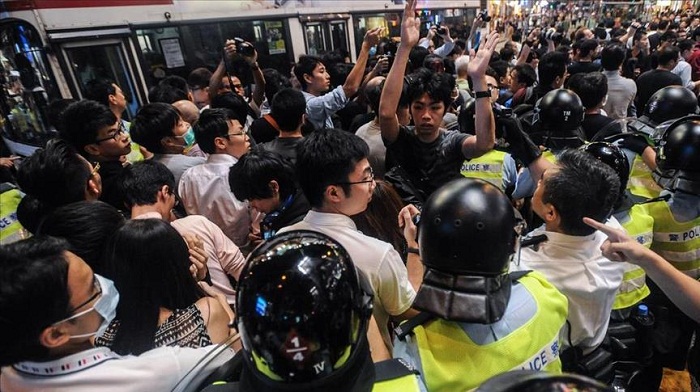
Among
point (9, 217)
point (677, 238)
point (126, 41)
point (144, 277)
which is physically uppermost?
point (126, 41)

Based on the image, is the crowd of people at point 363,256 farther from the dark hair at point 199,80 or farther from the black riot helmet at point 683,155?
the dark hair at point 199,80

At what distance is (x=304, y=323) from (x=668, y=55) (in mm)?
5529

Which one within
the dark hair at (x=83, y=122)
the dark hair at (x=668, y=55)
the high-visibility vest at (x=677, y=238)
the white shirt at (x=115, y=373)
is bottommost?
the high-visibility vest at (x=677, y=238)

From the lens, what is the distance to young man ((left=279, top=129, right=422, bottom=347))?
1285 mm

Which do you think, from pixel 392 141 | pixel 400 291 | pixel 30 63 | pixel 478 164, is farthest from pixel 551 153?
pixel 30 63

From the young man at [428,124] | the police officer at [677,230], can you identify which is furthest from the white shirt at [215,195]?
the police officer at [677,230]

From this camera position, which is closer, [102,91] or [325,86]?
[102,91]

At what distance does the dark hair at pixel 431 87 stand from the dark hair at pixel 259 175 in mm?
947

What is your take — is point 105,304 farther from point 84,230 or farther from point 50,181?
A: point 50,181

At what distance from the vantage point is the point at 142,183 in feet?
5.95

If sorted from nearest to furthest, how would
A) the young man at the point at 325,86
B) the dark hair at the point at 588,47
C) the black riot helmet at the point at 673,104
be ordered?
the black riot helmet at the point at 673,104 → the young man at the point at 325,86 → the dark hair at the point at 588,47

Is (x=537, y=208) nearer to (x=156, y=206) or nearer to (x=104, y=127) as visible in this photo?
(x=156, y=206)

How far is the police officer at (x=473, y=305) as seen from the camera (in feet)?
3.11

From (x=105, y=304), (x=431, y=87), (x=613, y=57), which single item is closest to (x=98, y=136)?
(x=105, y=304)
